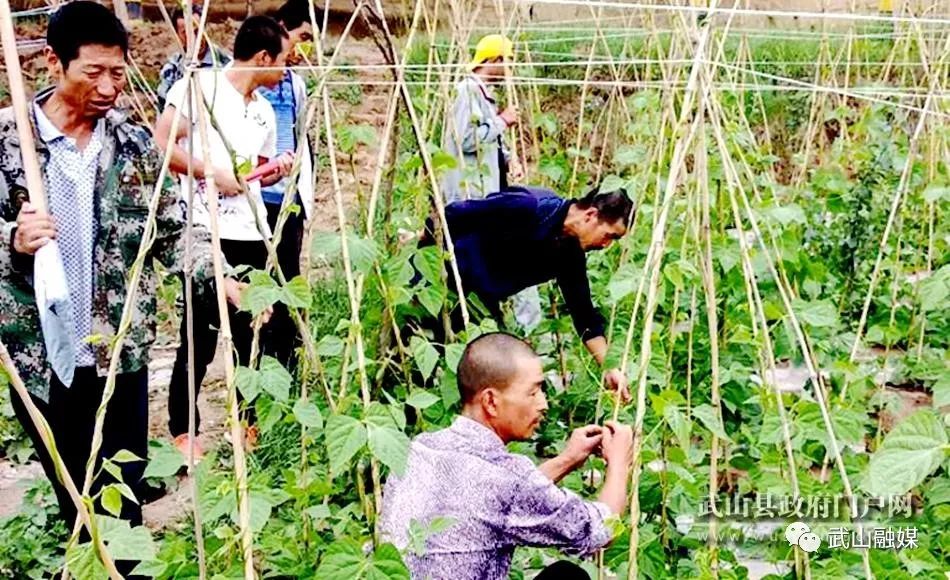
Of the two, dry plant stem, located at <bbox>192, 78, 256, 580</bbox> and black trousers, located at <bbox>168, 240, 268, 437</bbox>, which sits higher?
dry plant stem, located at <bbox>192, 78, 256, 580</bbox>

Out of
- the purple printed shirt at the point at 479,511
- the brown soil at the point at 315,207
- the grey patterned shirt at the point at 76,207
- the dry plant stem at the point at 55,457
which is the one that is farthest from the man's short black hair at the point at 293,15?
the dry plant stem at the point at 55,457

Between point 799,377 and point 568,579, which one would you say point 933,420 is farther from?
point 799,377

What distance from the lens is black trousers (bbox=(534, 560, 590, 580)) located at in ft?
6.37

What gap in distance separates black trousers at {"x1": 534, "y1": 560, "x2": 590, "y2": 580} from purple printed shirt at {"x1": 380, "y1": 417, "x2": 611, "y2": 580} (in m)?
0.12

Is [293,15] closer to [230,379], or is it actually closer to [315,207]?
[315,207]

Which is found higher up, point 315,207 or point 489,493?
point 489,493

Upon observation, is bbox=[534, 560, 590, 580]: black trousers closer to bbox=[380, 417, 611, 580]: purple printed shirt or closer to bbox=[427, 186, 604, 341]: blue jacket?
bbox=[380, 417, 611, 580]: purple printed shirt

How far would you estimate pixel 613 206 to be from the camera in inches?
101

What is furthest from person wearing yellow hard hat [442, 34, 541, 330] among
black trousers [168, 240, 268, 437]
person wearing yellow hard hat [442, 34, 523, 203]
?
black trousers [168, 240, 268, 437]

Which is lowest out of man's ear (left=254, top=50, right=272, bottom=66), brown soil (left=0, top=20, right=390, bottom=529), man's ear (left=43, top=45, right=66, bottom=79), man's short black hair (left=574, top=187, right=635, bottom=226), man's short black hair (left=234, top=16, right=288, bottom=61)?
brown soil (left=0, top=20, right=390, bottom=529)

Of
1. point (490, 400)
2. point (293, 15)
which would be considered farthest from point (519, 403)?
point (293, 15)

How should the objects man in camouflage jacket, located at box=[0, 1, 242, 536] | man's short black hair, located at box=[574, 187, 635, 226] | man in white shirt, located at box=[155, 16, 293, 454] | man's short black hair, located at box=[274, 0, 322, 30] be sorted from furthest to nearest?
man's short black hair, located at box=[274, 0, 322, 30]
man in white shirt, located at box=[155, 16, 293, 454]
man's short black hair, located at box=[574, 187, 635, 226]
man in camouflage jacket, located at box=[0, 1, 242, 536]

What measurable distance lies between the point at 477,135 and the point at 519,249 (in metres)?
0.74

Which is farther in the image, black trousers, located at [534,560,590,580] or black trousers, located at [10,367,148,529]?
black trousers, located at [10,367,148,529]
